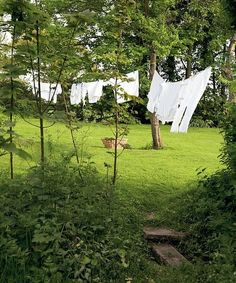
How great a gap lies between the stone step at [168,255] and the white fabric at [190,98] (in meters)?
3.77

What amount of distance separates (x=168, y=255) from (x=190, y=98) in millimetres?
4574

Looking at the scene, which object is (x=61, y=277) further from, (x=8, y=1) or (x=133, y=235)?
(x=8, y=1)

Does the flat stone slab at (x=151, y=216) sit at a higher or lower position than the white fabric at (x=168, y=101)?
lower

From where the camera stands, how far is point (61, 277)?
2904 millimetres

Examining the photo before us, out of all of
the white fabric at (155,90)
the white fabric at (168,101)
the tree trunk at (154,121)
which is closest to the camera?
the white fabric at (168,101)

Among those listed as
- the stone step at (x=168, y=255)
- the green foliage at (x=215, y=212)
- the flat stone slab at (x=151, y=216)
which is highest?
the green foliage at (x=215, y=212)

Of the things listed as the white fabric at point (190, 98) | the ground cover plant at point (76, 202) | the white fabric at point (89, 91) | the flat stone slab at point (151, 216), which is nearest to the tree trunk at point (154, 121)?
the white fabric at point (190, 98)

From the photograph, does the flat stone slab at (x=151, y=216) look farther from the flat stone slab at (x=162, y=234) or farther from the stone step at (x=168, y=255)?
the stone step at (x=168, y=255)

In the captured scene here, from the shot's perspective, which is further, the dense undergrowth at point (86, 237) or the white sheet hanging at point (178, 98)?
the white sheet hanging at point (178, 98)

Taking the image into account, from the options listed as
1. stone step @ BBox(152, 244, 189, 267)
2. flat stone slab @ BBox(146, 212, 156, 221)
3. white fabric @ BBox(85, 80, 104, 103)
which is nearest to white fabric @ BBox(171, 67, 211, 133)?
flat stone slab @ BBox(146, 212, 156, 221)

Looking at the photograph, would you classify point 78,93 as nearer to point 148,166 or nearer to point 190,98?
point 190,98

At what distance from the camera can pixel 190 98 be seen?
8.01 meters

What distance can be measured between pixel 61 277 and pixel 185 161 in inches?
232

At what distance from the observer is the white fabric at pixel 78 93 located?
677 inches
